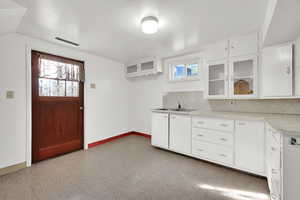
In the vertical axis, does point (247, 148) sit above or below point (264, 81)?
below

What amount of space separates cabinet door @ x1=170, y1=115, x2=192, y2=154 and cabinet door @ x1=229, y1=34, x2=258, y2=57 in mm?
1513

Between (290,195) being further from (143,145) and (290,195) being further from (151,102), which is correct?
(151,102)

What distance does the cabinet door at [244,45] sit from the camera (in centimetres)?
222

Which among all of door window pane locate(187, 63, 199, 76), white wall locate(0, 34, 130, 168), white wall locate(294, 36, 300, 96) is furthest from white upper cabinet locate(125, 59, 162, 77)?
white wall locate(294, 36, 300, 96)

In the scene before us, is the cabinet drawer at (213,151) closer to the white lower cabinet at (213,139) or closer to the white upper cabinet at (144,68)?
the white lower cabinet at (213,139)

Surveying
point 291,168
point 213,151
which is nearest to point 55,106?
point 213,151

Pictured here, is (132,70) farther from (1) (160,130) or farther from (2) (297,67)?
(2) (297,67)

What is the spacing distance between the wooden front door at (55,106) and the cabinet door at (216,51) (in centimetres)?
290

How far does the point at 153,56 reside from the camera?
11.8 feet

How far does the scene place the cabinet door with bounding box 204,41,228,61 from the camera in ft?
8.22

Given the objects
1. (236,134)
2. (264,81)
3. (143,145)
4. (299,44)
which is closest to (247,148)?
(236,134)

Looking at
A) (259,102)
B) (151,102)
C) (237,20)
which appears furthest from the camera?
(151,102)

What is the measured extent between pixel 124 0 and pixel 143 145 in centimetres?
304

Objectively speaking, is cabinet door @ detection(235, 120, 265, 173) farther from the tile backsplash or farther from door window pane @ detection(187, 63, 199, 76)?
door window pane @ detection(187, 63, 199, 76)
